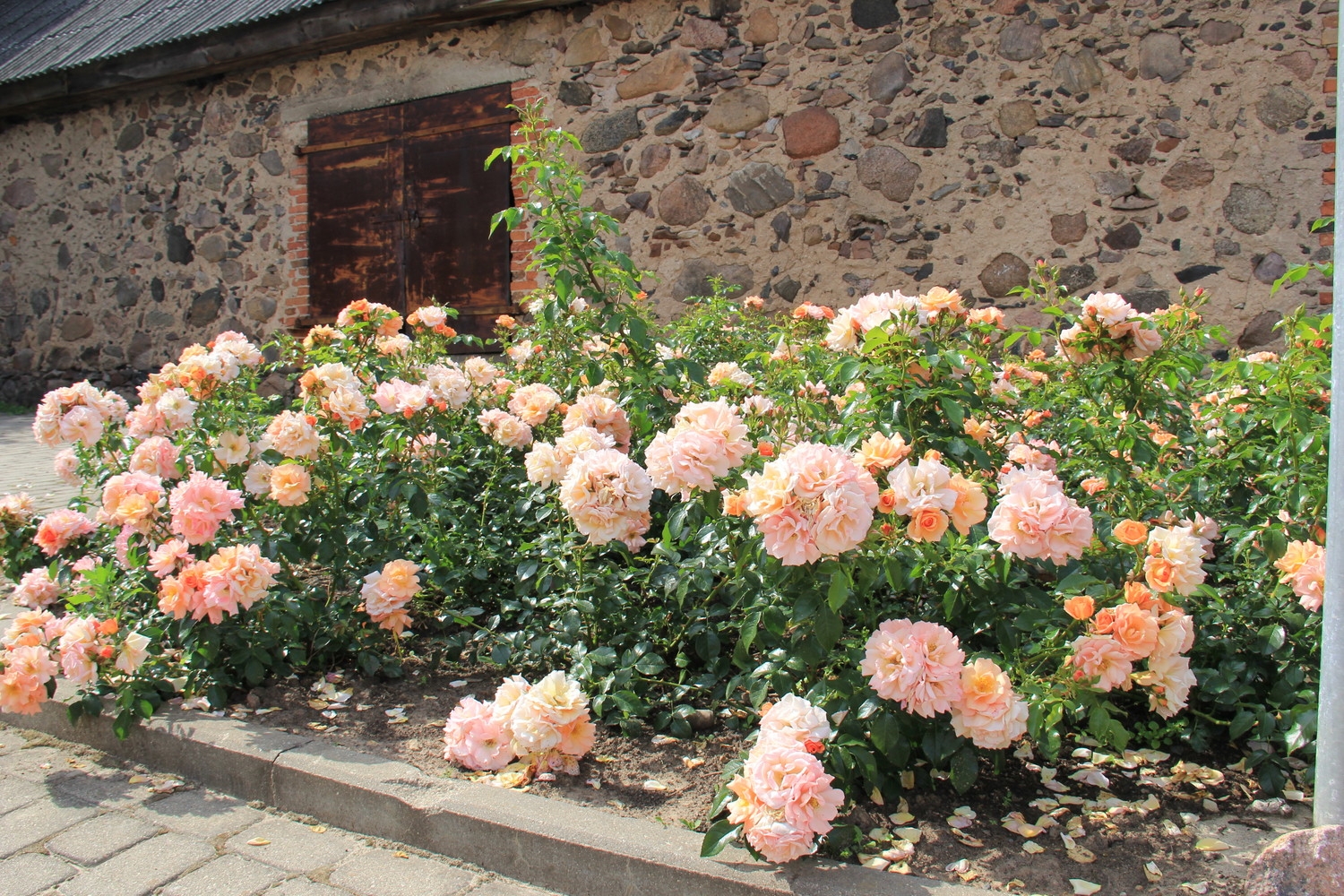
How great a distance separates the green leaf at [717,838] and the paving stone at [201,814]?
1115 millimetres

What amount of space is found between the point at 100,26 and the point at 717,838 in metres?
10.2

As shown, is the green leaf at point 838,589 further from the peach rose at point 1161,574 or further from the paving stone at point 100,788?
the paving stone at point 100,788

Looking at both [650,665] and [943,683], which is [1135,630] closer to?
[943,683]

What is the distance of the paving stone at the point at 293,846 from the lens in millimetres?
2131

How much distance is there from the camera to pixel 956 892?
1797 mm

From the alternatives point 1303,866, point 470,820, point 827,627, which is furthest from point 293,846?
point 1303,866

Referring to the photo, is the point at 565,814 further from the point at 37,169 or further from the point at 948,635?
the point at 37,169

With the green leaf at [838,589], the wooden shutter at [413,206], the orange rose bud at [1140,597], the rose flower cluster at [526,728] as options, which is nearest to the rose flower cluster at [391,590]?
the rose flower cluster at [526,728]

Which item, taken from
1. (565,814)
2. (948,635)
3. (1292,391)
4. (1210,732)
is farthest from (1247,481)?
(565,814)

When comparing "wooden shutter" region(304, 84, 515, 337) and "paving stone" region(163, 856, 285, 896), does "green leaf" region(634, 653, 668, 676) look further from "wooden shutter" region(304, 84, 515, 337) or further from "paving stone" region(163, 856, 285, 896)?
"wooden shutter" region(304, 84, 515, 337)

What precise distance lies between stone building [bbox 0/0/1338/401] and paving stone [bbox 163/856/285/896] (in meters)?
4.76

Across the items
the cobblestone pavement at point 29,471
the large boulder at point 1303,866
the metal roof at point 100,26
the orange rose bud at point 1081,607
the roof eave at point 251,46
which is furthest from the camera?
the metal roof at point 100,26

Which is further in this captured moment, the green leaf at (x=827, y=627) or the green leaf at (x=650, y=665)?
the green leaf at (x=650, y=665)

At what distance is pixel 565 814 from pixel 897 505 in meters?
0.96
